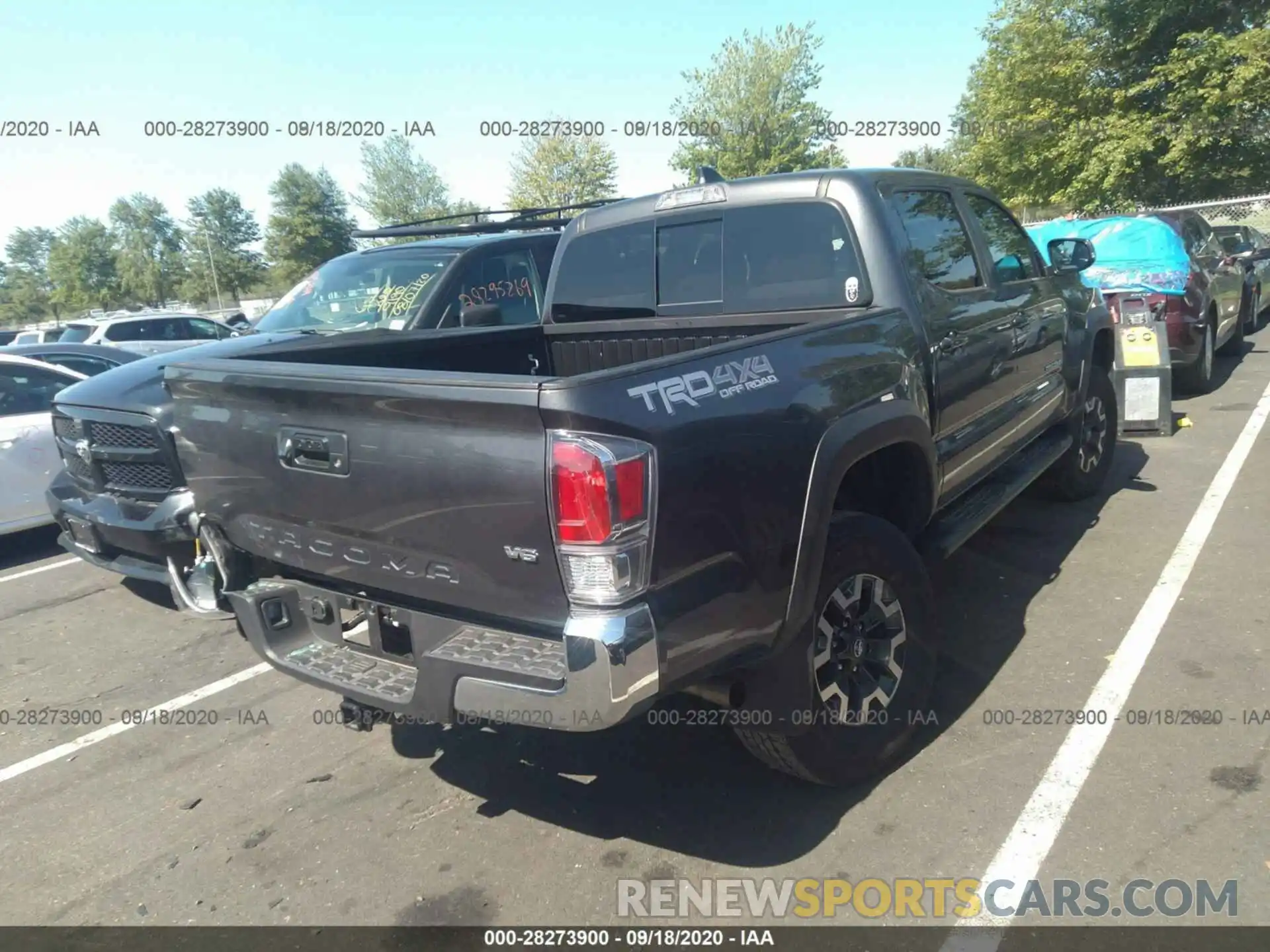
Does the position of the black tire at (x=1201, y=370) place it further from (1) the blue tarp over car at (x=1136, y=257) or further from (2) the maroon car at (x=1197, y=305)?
(1) the blue tarp over car at (x=1136, y=257)

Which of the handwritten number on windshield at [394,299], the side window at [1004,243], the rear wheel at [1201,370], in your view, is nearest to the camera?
the side window at [1004,243]

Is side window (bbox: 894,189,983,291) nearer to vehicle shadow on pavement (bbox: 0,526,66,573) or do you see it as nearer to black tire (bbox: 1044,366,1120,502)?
black tire (bbox: 1044,366,1120,502)

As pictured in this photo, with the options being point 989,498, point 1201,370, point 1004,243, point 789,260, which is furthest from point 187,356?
point 1201,370

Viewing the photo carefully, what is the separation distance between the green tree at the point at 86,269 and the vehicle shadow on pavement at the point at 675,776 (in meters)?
63.1

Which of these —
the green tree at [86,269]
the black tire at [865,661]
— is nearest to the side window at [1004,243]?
the black tire at [865,661]

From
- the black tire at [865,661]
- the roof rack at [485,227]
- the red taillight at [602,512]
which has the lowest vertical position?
the black tire at [865,661]

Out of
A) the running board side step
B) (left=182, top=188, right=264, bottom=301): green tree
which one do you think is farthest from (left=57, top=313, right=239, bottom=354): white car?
(left=182, top=188, right=264, bottom=301): green tree

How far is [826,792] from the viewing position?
3072 mm

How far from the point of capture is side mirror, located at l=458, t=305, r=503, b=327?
18.2ft

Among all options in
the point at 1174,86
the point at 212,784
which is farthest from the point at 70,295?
the point at 212,784

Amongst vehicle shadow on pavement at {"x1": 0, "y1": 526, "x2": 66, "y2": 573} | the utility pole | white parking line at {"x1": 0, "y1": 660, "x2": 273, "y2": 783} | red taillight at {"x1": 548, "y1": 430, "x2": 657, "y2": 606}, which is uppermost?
the utility pole

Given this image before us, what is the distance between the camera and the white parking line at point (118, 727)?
3703 millimetres

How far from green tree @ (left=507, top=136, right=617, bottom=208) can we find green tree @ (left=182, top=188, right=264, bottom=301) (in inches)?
905

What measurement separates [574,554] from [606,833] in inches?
49.6
